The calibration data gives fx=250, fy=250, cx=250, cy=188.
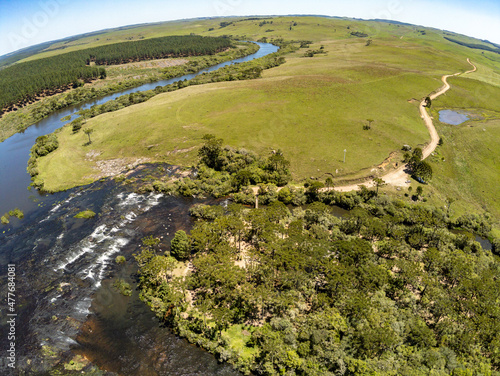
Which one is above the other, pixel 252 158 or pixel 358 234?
pixel 252 158

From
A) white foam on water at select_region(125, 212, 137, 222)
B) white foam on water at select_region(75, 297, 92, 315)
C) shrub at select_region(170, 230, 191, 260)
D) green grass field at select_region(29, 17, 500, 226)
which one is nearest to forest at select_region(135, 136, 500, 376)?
shrub at select_region(170, 230, 191, 260)

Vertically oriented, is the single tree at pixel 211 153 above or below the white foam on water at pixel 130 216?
above

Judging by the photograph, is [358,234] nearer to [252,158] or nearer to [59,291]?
[252,158]

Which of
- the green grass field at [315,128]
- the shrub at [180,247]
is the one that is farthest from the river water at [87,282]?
the green grass field at [315,128]

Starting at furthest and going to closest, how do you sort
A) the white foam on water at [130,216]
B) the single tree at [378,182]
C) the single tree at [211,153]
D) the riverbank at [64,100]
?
1. the riverbank at [64,100]
2. the single tree at [211,153]
3. the single tree at [378,182]
4. the white foam on water at [130,216]

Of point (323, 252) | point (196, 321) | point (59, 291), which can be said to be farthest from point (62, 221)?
point (323, 252)

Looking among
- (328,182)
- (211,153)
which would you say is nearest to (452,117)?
(328,182)

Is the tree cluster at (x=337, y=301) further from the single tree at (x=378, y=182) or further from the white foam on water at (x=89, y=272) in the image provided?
the single tree at (x=378, y=182)
